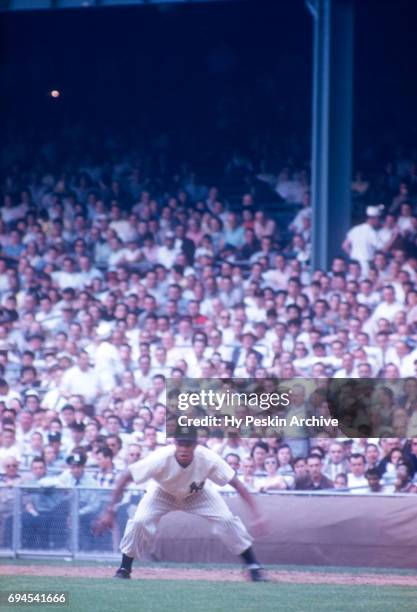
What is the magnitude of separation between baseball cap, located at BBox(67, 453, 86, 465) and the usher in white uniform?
175 centimetres

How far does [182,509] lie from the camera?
7559mm

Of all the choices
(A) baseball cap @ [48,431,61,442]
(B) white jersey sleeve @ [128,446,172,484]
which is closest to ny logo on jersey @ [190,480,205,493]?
(B) white jersey sleeve @ [128,446,172,484]

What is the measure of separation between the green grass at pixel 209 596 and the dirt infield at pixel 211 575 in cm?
26

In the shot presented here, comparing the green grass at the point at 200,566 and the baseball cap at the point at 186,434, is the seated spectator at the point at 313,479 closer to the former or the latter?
the green grass at the point at 200,566

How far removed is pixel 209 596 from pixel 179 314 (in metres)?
5.24

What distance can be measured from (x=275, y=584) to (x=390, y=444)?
5.77ft

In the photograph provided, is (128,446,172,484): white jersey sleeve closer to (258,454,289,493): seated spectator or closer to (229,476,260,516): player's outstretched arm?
(229,476,260,516): player's outstretched arm

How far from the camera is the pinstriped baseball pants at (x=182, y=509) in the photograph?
23.7 feet

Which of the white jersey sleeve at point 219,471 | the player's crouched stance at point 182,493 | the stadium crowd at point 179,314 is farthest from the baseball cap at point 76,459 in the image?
the white jersey sleeve at point 219,471

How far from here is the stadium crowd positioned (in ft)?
29.5

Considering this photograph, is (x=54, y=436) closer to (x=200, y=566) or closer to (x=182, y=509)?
(x=200, y=566)

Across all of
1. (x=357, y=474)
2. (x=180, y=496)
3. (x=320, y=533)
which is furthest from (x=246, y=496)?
(x=357, y=474)

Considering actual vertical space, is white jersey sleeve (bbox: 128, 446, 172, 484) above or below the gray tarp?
above

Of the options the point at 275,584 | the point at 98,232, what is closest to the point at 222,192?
the point at 98,232
